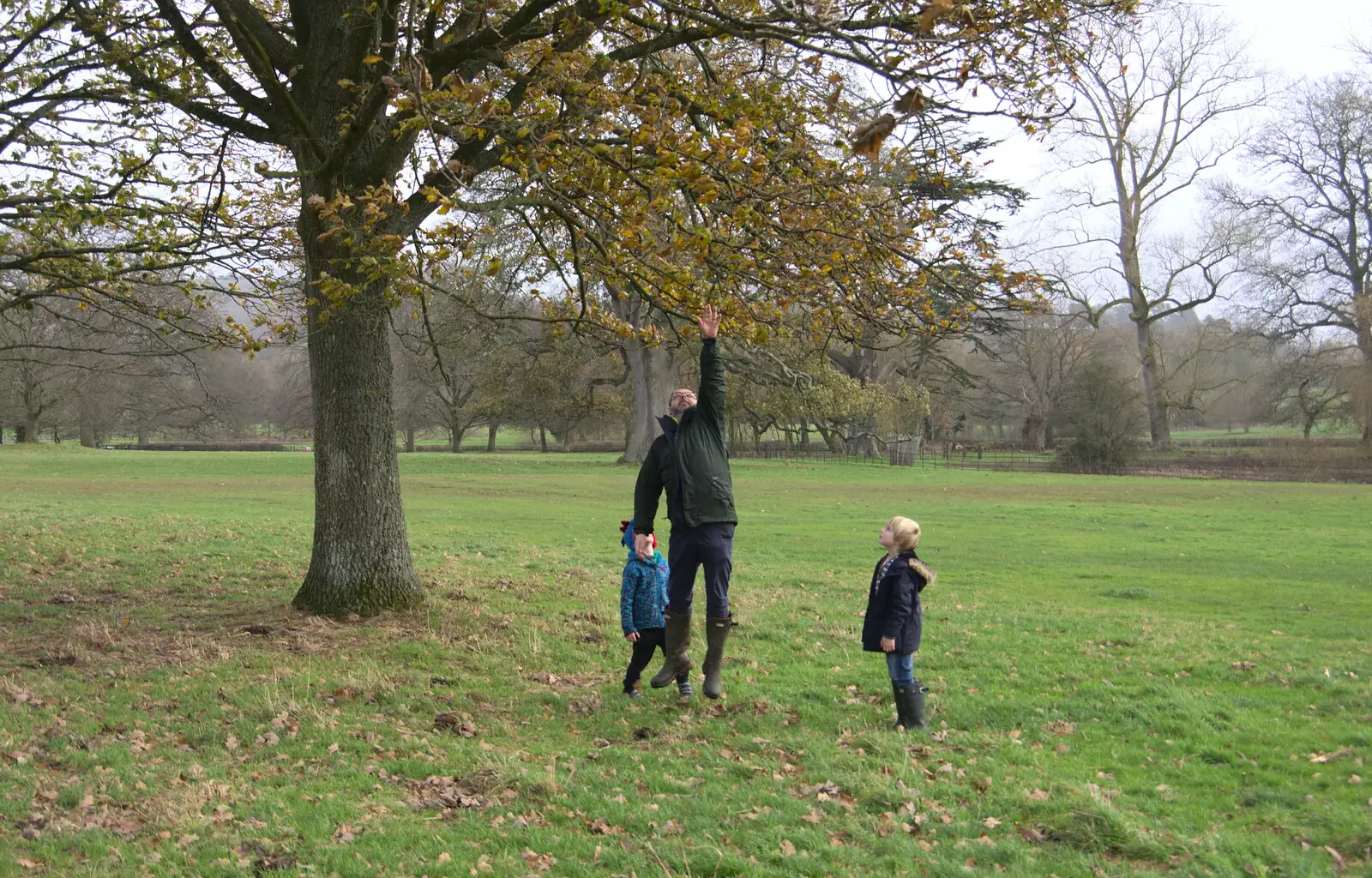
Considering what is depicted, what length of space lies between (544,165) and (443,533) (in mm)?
10928

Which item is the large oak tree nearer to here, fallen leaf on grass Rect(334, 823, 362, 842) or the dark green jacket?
the dark green jacket

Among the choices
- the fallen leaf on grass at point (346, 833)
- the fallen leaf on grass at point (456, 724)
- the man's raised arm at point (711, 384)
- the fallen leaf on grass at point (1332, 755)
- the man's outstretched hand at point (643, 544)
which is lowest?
the fallen leaf on grass at point (1332, 755)

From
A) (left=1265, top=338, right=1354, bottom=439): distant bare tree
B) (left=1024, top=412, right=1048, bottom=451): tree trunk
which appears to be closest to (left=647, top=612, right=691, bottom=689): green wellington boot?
(left=1265, top=338, right=1354, bottom=439): distant bare tree

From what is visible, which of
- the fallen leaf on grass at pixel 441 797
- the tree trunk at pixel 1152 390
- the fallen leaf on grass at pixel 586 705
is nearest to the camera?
the fallen leaf on grass at pixel 441 797

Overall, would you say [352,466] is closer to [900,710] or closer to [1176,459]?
[900,710]

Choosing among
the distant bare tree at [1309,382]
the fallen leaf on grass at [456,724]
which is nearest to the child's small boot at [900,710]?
the fallen leaf on grass at [456,724]

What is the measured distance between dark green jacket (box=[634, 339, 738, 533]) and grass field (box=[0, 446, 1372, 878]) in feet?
4.36

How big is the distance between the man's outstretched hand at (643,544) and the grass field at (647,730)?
3.45 feet

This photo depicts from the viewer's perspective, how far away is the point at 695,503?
6160 mm

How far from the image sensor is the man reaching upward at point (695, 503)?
20.3ft

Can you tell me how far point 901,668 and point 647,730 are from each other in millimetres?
1625

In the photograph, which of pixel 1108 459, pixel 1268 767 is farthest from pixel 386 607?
pixel 1108 459

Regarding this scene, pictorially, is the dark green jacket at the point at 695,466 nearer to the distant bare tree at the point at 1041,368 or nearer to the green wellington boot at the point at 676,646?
the green wellington boot at the point at 676,646

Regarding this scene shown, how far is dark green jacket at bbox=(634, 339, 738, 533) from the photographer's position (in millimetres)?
6176
